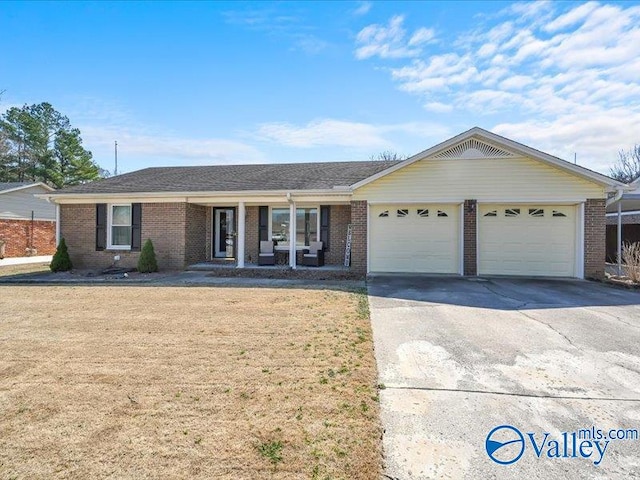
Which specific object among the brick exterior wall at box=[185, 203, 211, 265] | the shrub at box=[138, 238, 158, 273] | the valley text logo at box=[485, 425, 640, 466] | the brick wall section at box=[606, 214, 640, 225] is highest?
the brick wall section at box=[606, 214, 640, 225]

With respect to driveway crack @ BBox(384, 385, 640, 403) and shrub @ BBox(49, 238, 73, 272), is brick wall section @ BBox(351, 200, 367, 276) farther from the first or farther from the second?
shrub @ BBox(49, 238, 73, 272)

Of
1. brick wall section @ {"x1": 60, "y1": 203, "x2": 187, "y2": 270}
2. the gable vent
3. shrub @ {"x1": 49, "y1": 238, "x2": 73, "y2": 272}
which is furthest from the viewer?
brick wall section @ {"x1": 60, "y1": 203, "x2": 187, "y2": 270}

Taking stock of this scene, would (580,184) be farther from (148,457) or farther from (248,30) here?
(148,457)

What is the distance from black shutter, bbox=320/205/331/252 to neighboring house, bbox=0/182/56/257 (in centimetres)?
1582

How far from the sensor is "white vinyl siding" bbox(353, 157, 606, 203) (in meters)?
10.9

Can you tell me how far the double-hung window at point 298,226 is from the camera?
1420cm

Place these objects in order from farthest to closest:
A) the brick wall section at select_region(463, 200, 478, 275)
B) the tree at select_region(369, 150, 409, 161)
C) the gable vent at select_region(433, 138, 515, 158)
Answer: the tree at select_region(369, 150, 409, 161), the brick wall section at select_region(463, 200, 478, 275), the gable vent at select_region(433, 138, 515, 158)

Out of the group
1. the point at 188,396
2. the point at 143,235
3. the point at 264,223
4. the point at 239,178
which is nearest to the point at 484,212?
the point at 264,223

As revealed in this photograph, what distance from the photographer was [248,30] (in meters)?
11.2

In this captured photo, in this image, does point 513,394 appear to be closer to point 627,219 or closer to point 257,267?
point 257,267

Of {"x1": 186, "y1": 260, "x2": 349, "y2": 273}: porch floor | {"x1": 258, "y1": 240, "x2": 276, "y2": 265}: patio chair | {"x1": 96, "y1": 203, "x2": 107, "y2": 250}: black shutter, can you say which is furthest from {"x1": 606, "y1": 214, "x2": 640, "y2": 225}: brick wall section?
{"x1": 96, "y1": 203, "x2": 107, "y2": 250}: black shutter

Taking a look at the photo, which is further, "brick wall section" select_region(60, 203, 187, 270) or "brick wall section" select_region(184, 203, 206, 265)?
"brick wall section" select_region(184, 203, 206, 265)

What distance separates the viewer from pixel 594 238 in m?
10.9

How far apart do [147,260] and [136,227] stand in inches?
70.5
